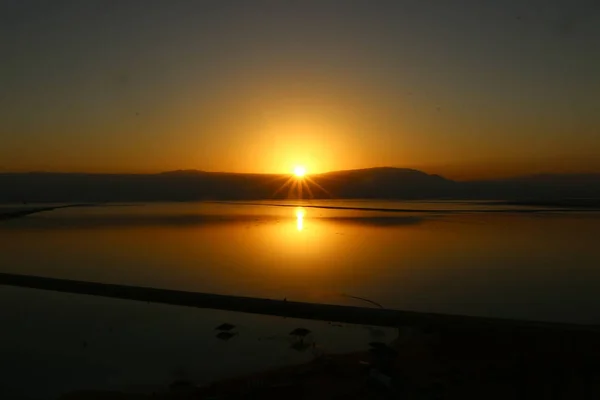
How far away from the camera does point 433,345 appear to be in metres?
7.44

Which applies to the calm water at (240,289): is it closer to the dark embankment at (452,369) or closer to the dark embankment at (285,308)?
the dark embankment at (285,308)

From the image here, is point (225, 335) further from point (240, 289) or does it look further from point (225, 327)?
point (240, 289)

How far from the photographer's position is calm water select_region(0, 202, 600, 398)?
7.65m

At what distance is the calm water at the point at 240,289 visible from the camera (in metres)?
7.65

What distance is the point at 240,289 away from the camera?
12203 millimetres

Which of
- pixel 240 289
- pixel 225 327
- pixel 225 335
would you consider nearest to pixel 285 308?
pixel 225 327

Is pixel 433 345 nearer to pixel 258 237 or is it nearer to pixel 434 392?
pixel 434 392

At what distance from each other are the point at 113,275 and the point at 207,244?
727cm

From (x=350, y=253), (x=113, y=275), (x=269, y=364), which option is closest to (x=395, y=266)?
(x=350, y=253)

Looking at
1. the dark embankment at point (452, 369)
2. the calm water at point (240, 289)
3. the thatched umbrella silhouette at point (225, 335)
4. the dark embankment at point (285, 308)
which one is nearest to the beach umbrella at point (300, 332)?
the calm water at point (240, 289)

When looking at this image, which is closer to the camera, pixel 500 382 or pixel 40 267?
pixel 500 382

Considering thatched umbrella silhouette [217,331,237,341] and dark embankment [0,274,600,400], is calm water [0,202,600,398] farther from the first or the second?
dark embankment [0,274,600,400]

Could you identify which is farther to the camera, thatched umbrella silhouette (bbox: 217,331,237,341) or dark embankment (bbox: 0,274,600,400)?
thatched umbrella silhouette (bbox: 217,331,237,341)

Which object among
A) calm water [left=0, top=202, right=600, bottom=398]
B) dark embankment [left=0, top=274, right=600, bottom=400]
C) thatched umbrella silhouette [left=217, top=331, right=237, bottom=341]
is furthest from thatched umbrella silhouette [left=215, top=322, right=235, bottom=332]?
dark embankment [left=0, top=274, right=600, bottom=400]
